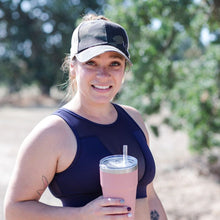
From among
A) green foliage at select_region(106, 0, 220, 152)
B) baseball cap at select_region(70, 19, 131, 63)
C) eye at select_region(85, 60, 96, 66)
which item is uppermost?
green foliage at select_region(106, 0, 220, 152)

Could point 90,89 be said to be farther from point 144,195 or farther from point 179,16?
point 179,16

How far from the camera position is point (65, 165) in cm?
126

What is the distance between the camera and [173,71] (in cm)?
488

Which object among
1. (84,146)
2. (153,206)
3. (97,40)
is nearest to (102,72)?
(97,40)

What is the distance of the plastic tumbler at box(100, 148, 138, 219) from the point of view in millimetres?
1118

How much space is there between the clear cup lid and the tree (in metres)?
16.7

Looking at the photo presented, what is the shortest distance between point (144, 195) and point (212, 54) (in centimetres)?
360

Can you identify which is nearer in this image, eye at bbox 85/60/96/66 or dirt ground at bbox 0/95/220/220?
eye at bbox 85/60/96/66

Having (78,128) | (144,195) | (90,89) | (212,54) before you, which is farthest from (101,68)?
(212,54)

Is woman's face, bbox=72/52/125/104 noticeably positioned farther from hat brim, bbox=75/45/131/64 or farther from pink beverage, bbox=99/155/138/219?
pink beverage, bbox=99/155/138/219

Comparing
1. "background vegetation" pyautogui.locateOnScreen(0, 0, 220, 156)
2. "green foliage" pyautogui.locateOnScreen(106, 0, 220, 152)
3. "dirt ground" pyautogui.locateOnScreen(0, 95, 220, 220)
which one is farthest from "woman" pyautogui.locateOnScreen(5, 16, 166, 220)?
"dirt ground" pyautogui.locateOnScreen(0, 95, 220, 220)

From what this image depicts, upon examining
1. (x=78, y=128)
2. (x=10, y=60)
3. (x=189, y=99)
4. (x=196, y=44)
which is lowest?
(x=78, y=128)

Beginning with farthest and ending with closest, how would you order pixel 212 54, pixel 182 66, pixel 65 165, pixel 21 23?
1. pixel 21 23
2. pixel 182 66
3. pixel 212 54
4. pixel 65 165

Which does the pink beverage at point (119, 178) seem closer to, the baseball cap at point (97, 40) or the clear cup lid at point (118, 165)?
the clear cup lid at point (118, 165)
